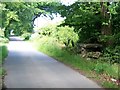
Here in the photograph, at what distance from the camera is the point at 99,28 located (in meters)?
Answer: 22.6

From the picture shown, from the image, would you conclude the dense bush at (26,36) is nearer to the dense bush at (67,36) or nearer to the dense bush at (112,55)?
the dense bush at (67,36)

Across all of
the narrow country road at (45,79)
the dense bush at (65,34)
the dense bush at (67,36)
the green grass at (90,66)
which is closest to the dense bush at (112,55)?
the green grass at (90,66)

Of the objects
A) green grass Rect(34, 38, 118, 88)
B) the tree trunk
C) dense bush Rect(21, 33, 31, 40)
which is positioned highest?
the tree trunk

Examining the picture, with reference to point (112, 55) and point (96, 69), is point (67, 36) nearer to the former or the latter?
point (112, 55)

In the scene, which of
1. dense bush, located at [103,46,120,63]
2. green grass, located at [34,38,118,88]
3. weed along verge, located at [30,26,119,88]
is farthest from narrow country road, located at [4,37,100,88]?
dense bush, located at [103,46,120,63]

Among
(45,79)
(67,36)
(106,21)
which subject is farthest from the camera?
(67,36)

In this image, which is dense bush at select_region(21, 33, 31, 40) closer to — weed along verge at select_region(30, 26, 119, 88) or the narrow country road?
weed along verge at select_region(30, 26, 119, 88)

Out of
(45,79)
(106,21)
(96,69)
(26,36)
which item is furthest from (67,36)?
(26,36)

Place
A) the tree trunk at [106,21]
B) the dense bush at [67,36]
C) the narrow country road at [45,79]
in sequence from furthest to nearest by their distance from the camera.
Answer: the dense bush at [67,36], the tree trunk at [106,21], the narrow country road at [45,79]

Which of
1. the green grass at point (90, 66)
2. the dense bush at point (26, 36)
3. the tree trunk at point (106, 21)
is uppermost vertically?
the tree trunk at point (106, 21)

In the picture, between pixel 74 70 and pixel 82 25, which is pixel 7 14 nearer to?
pixel 82 25

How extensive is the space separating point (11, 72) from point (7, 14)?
1714 centimetres

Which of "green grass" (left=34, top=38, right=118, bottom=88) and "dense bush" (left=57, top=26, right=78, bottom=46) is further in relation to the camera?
"dense bush" (left=57, top=26, right=78, bottom=46)

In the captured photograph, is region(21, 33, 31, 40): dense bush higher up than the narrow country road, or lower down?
lower down
